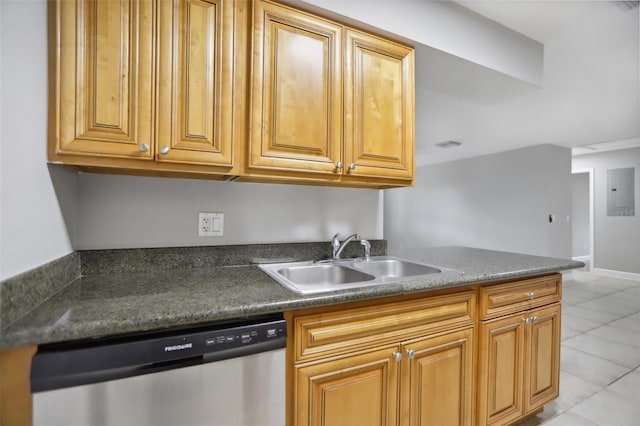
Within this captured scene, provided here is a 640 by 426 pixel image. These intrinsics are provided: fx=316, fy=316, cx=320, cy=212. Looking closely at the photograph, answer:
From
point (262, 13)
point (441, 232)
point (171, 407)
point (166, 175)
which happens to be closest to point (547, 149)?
point (441, 232)

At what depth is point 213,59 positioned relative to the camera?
4.05 feet

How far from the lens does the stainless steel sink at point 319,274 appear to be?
161 centimetres

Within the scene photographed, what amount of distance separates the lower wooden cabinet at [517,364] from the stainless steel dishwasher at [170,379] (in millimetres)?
1019

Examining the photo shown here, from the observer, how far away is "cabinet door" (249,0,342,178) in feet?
4.31

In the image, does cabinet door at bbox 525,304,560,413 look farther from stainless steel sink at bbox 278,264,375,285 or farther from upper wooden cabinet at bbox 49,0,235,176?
upper wooden cabinet at bbox 49,0,235,176

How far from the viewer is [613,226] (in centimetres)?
555

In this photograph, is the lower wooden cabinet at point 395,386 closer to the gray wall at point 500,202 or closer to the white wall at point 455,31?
the white wall at point 455,31

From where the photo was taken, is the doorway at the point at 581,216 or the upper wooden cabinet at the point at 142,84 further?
the doorway at the point at 581,216

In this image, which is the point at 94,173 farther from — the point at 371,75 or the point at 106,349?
the point at 371,75

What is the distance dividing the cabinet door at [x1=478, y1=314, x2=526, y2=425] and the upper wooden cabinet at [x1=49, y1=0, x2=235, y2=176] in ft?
4.65

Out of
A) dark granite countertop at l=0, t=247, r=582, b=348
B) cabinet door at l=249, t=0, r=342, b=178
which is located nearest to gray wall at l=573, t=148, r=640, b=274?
dark granite countertop at l=0, t=247, r=582, b=348

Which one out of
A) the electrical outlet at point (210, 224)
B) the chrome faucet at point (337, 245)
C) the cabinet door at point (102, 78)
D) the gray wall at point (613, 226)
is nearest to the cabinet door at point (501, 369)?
the chrome faucet at point (337, 245)

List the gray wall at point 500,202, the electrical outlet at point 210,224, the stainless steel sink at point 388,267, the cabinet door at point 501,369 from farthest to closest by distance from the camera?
the gray wall at point 500,202 < the stainless steel sink at point 388,267 < the electrical outlet at point 210,224 < the cabinet door at point 501,369

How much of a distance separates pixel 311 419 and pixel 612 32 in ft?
9.42
